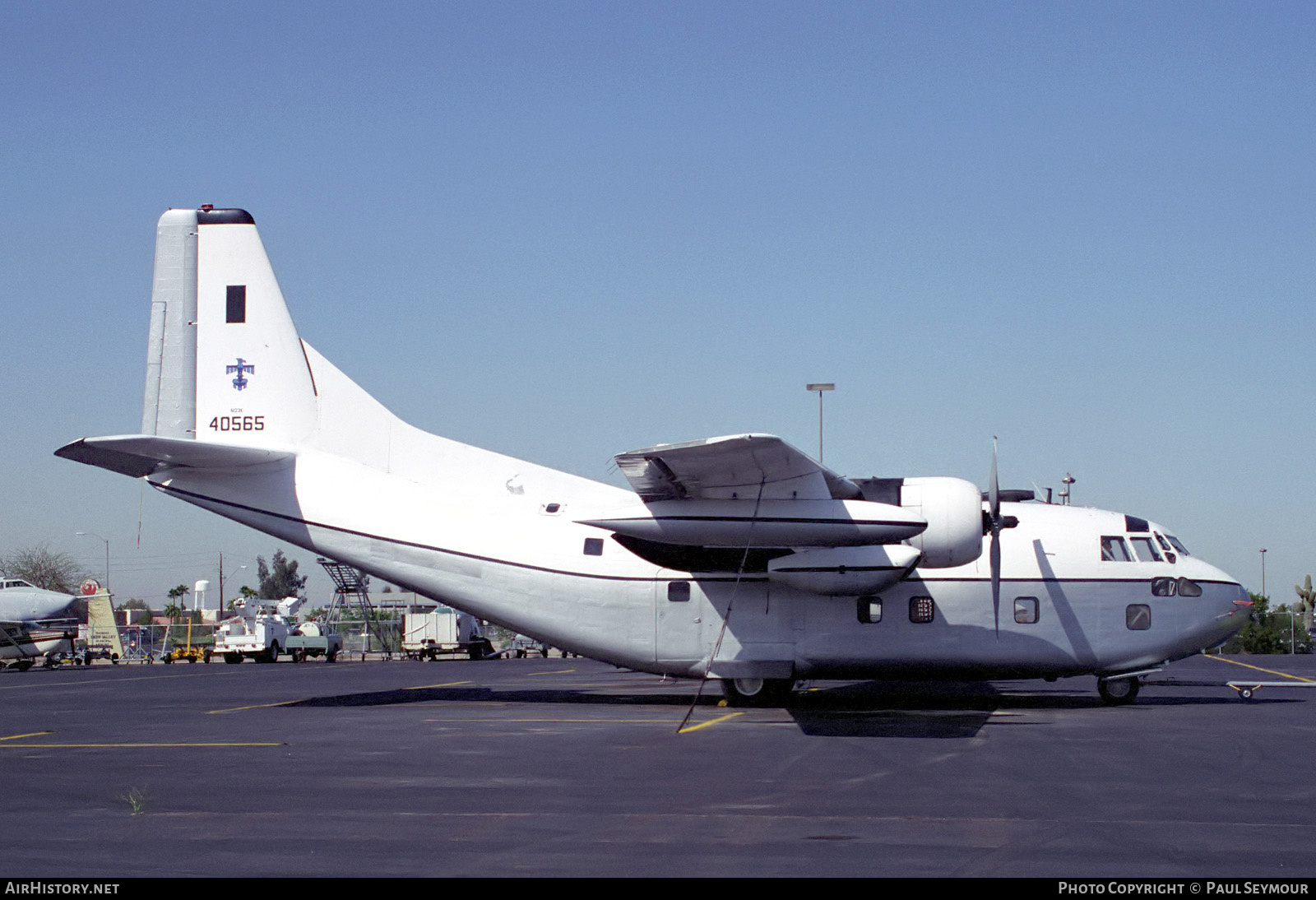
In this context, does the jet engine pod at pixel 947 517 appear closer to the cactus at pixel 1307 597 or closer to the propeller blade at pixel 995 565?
the propeller blade at pixel 995 565

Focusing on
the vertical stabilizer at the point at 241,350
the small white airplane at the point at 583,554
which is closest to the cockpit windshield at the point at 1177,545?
the small white airplane at the point at 583,554

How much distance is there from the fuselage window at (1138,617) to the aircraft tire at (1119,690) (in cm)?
133

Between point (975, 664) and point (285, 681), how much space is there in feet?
60.5

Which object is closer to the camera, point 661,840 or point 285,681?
point 661,840

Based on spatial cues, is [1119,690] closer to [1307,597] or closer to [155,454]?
[155,454]

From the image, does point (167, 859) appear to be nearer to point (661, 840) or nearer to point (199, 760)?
point (661, 840)

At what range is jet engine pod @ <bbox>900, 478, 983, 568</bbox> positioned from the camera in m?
18.6

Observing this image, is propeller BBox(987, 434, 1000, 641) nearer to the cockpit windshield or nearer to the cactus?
the cockpit windshield

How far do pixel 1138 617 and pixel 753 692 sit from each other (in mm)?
6941

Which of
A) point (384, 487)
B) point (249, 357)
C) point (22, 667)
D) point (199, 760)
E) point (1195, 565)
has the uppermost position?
point (249, 357)

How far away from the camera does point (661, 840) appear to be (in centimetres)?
852

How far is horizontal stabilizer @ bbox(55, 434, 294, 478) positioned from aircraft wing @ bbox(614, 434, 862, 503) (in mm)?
7545

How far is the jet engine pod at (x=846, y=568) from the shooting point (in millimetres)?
19312
